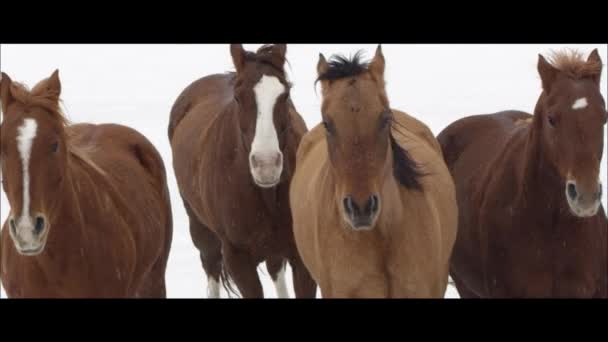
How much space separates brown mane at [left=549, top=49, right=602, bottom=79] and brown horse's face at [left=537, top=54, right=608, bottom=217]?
0.09 feet

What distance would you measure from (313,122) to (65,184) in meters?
10.7

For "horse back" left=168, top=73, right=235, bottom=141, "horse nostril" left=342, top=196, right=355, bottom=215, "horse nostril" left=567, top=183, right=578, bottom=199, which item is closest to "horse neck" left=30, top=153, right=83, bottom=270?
"horse nostril" left=342, top=196, right=355, bottom=215

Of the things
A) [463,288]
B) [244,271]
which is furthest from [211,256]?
[463,288]

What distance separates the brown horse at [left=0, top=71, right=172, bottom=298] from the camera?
5.18 metres

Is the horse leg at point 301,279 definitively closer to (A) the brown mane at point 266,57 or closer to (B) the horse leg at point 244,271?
(B) the horse leg at point 244,271

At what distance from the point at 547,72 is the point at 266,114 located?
5.80 feet

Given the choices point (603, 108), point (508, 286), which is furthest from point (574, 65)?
point (508, 286)

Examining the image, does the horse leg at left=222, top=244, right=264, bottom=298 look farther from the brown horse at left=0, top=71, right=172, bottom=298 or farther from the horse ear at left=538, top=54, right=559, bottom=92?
the horse ear at left=538, top=54, right=559, bottom=92

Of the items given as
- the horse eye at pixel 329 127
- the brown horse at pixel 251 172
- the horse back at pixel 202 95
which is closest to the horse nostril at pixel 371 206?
the horse eye at pixel 329 127

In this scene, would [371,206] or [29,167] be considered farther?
→ [29,167]

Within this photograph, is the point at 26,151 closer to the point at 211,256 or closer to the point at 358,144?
the point at 358,144

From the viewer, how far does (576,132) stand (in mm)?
5570

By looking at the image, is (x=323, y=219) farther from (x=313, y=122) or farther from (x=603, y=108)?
(x=313, y=122)

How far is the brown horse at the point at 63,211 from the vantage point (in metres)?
5.18
